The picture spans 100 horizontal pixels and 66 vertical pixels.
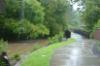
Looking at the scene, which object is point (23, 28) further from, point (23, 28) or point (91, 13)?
point (91, 13)

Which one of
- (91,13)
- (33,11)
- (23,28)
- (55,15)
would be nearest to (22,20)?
(23,28)

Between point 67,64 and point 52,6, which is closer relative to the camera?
point 67,64

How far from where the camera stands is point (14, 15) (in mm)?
34688

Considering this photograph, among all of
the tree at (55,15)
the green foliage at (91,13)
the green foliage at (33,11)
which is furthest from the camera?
the tree at (55,15)

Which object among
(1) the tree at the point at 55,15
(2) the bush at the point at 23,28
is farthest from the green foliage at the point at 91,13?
(2) the bush at the point at 23,28

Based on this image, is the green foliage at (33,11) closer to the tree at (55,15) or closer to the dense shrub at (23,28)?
the dense shrub at (23,28)

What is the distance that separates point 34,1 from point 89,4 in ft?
26.5

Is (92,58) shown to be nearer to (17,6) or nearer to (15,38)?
(17,6)

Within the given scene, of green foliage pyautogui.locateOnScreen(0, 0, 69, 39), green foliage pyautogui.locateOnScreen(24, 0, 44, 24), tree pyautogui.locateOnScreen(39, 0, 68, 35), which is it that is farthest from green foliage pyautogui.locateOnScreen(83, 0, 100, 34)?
green foliage pyautogui.locateOnScreen(24, 0, 44, 24)

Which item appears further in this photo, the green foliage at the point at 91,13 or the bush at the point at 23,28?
the green foliage at the point at 91,13

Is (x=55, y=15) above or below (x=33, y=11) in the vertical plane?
below

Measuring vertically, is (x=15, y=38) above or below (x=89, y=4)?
below

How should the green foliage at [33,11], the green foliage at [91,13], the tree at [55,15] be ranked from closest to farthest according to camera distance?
the green foliage at [33,11], the green foliage at [91,13], the tree at [55,15]

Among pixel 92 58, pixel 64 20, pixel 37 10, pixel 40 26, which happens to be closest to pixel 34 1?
pixel 37 10
